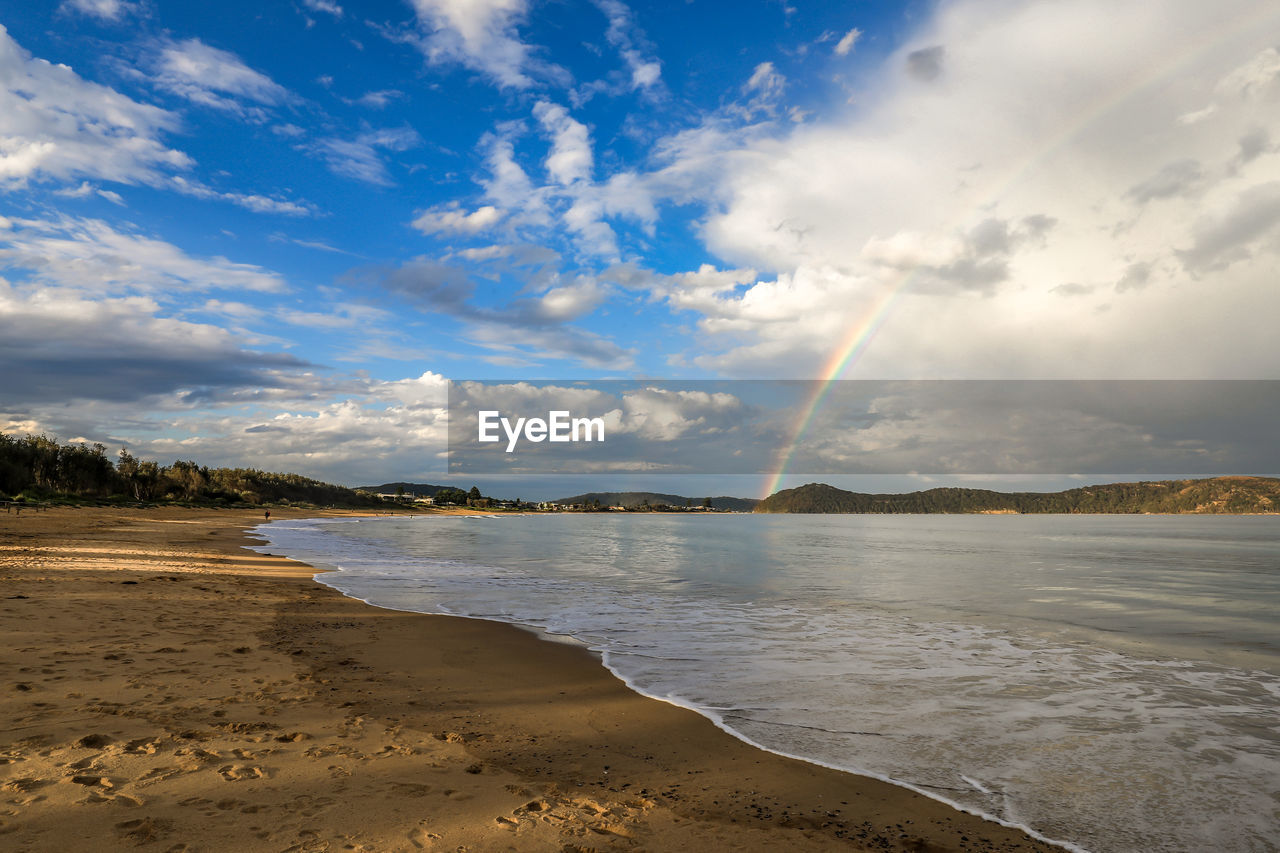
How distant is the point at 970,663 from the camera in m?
12.2

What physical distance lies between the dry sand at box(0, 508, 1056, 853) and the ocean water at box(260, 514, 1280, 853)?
1.03 metres

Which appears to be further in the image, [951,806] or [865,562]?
[865,562]

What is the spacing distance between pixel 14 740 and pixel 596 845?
5.66 metres

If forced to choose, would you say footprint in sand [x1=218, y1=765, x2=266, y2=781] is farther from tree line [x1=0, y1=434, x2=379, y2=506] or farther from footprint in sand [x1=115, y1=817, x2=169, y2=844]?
tree line [x1=0, y1=434, x2=379, y2=506]

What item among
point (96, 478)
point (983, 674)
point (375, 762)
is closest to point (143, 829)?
point (375, 762)

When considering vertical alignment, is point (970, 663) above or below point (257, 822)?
below

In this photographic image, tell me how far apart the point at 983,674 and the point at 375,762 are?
10.2 meters

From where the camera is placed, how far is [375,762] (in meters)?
6.04

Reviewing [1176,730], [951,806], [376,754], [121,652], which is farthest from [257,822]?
[1176,730]

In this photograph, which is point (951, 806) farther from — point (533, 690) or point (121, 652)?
point (121, 652)

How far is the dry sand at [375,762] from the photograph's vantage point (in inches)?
187

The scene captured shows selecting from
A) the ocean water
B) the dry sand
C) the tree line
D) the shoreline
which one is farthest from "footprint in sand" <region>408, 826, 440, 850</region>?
the tree line

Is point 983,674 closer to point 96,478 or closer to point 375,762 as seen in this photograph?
point 375,762

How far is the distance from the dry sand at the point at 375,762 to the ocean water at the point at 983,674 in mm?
1033
